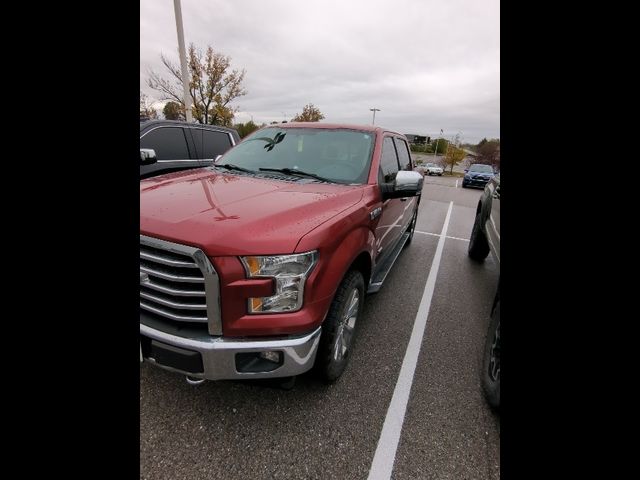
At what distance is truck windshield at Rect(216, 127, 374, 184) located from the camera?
2.85 metres

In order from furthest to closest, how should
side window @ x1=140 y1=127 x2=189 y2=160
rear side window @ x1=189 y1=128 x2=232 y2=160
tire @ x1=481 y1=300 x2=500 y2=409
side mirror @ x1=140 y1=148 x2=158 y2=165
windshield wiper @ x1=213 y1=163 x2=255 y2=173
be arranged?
rear side window @ x1=189 y1=128 x2=232 y2=160 → side window @ x1=140 y1=127 x2=189 y2=160 → side mirror @ x1=140 y1=148 x2=158 y2=165 → windshield wiper @ x1=213 y1=163 x2=255 y2=173 → tire @ x1=481 y1=300 x2=500 y2=409

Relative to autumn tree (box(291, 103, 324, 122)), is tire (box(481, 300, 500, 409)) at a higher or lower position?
lower

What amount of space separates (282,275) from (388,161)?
7.47 feet

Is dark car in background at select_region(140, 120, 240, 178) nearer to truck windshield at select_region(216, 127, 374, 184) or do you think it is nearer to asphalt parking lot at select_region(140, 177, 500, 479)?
truck windshield at select_region(216, 127, 374, 184)

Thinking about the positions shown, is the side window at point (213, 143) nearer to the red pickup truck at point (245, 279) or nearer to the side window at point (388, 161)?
the side window at point (388, 161)

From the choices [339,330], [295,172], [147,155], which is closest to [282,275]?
[339,330]

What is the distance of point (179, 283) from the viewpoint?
165 centimetres

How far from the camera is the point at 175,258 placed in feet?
5.37

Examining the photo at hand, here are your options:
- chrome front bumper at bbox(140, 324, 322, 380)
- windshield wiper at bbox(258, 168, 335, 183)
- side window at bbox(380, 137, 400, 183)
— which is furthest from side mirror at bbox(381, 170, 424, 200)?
chrome front bumper at bbox(140, 324, 322, 380)

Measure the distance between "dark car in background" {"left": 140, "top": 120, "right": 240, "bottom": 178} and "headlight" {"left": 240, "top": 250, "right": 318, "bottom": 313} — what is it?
145 inches

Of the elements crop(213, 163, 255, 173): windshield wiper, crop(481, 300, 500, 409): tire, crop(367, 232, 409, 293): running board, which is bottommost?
crop(481, 300, 500, 409): tire

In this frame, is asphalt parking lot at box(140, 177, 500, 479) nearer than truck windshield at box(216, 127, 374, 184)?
Yes
